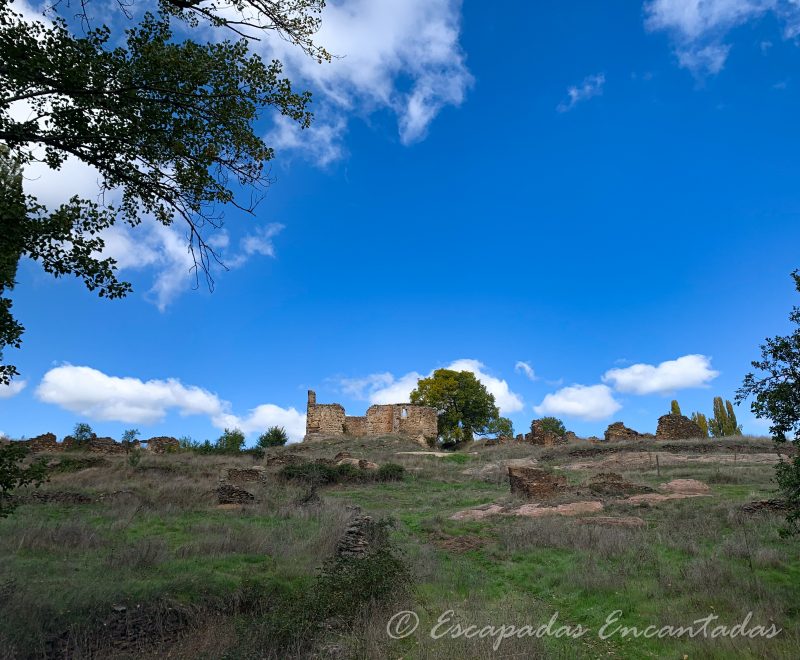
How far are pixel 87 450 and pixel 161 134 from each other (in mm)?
32561

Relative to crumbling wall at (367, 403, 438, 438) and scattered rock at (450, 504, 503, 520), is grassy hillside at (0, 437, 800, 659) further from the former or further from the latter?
crumbling wall at (367, 403, 438, 438)

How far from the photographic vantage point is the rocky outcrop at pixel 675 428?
35.8m

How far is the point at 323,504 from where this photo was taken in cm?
1689

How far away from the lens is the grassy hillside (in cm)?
614

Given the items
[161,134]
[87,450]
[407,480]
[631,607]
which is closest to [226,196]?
[161,134]

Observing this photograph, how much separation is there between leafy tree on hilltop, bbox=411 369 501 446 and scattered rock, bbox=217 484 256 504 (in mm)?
36364

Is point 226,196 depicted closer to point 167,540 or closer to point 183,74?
point 183,74

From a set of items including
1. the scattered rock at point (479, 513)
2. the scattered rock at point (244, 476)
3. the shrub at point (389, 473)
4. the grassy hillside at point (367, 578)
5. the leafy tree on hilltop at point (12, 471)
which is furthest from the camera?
the shrub at point (389, 473)

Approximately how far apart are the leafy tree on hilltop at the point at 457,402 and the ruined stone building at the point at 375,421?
158 inches

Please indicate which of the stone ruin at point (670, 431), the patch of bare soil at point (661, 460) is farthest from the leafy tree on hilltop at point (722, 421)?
the patch of bare soil at point (661, 460)

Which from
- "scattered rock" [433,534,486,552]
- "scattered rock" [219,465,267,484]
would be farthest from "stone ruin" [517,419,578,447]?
"scattered rock" [433,534,486,552]

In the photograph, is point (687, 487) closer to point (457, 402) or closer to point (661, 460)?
point (661, 460)

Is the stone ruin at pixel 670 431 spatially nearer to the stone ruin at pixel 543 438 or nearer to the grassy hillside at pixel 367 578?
the stone ruin at pixel 543 438

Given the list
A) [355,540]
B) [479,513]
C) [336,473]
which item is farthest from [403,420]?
[355,540]
